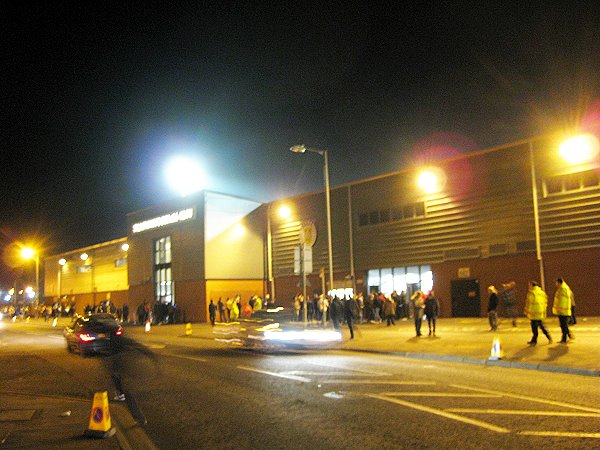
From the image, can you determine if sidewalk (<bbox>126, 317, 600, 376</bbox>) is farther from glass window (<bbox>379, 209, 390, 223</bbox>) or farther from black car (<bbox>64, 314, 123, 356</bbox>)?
glass window (<bbox>379, 209, 390, 223</bbox>)

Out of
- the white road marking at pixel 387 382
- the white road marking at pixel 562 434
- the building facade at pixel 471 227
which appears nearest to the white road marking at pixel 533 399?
the white road marking at pixel 387 382

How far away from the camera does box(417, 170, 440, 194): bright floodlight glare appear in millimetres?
28406

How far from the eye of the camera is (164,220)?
40125 millimetres

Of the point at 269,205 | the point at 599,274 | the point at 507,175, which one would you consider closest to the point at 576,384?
the point at 599,274

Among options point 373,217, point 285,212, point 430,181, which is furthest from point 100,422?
point 285,212

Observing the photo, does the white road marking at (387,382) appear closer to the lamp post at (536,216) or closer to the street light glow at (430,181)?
the lamp post at (536,216)

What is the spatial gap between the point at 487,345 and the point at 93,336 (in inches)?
469

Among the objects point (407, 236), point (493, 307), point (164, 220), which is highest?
point (164, 220)

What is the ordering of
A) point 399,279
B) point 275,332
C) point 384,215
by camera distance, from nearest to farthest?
point 275,332 < point 399,279 < point 384,215

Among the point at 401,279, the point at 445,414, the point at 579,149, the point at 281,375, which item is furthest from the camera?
the point at 401,279

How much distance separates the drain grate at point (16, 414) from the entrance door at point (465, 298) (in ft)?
73.6

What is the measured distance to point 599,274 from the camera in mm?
22938

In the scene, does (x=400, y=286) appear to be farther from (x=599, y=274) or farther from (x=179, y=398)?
(x=179, y=398)

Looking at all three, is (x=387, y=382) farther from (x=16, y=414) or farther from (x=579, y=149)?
(x=579, y=149)
